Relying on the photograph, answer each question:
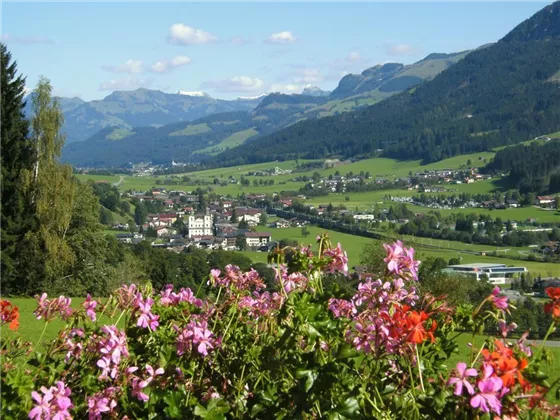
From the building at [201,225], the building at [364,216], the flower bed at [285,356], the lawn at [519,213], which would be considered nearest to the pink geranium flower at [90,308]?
the flower bed at [285,356]

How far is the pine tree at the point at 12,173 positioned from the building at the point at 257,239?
183 feet

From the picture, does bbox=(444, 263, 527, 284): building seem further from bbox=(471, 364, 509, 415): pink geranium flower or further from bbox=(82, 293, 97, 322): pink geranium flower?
bbox=(471, 364, 509, 415): pink geranium flower

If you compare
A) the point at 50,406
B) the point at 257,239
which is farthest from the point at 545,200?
the point at 50,406

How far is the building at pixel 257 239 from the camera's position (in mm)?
86875

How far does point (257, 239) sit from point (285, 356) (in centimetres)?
8747

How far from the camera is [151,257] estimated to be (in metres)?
48.1

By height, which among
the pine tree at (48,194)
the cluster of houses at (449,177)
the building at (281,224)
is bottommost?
the building at (281,224)

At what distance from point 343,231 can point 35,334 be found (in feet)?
261

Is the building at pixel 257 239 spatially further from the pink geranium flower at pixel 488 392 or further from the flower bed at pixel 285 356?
the pink geranium flower at pixel 488 392

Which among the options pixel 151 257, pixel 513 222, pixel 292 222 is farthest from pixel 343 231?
pixel 151 257

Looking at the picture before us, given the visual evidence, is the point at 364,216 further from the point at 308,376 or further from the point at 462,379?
the point at 462,379

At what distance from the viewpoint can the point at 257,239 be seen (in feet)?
295

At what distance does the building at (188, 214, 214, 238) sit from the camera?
111000mm

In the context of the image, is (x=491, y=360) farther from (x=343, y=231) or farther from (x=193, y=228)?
(x=193, y=228)
